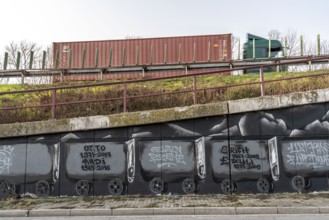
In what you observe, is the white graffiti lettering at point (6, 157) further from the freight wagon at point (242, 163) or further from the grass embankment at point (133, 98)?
the freight wagon at point (242, 163)

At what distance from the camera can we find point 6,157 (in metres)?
9.59

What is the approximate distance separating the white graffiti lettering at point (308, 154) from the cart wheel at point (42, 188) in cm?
729

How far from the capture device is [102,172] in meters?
9.40

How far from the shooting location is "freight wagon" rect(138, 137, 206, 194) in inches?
364

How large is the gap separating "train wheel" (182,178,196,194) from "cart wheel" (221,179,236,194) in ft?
2.83

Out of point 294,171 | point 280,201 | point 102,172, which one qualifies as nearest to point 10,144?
point 102,172

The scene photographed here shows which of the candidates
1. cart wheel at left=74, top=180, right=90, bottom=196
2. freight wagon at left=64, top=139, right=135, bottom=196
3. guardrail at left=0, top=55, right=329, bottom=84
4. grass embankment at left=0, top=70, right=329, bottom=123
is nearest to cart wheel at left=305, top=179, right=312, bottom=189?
grass embankment at left=0, top=70, right=329, bottom=123

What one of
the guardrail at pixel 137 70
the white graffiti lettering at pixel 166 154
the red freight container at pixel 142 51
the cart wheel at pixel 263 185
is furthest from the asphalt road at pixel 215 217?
the red freight container at pixel 142 51

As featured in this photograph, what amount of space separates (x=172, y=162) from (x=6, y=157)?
5.15 meters

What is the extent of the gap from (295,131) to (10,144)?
877cm

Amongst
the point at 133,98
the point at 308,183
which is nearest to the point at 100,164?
the point at 133,98

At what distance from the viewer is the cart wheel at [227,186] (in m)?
9.17

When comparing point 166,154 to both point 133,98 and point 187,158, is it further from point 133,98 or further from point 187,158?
point 133,98

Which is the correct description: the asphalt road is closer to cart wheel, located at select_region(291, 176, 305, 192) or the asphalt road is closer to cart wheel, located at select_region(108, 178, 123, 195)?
cart wheel, located at select_region(108, 178, 123, 195)
